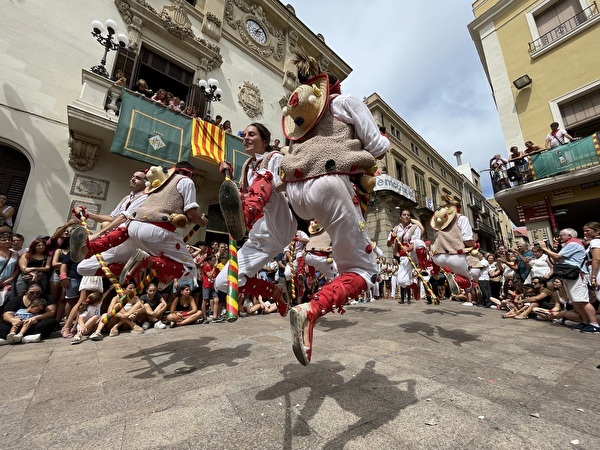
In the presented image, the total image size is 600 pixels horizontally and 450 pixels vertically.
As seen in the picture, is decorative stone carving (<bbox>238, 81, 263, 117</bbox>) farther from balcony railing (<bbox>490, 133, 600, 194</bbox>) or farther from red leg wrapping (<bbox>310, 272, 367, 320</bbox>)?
red leg wrapping (<bbox>310, 272, 367, 320</bbox>)

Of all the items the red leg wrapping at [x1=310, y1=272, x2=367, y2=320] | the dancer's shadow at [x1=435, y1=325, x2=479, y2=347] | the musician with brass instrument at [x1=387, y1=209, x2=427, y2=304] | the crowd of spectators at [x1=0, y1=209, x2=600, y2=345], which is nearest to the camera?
the red leg wrapping at [x1=310, y1=272, x2=367, y2=320]

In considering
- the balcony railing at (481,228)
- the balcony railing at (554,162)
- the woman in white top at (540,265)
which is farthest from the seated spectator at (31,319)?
the balcony railing at (481,228)

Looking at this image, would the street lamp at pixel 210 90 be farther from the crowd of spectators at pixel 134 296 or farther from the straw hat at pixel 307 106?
the straw hat at pixel 307 106

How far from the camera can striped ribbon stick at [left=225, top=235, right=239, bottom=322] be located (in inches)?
75.5

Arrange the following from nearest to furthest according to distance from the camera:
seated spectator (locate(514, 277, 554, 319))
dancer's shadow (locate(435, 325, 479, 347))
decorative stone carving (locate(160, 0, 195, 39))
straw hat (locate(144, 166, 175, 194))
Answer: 1. straw hat (locate(144, 166, 175, 194))
2. dancer's shadow (locate(435, 325, 479, 347))
3. seated spectator (locate(514, 277, 554, 319))
4. decorative stone carving (locate(160, 0, 195, 39))

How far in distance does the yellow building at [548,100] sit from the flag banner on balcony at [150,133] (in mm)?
13398

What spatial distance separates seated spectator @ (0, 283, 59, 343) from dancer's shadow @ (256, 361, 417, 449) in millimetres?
4656

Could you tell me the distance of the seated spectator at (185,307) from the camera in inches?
231

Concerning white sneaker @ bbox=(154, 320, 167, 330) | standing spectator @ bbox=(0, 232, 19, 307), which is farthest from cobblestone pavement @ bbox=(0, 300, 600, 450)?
standing spectator @ bbox=(0, 232, 19, 307)

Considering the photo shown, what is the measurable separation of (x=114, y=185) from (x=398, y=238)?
9.01 meters

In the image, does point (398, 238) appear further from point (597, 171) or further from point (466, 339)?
point (597, 171)

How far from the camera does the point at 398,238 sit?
629 cm

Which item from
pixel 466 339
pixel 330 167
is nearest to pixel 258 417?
pixel 330 167

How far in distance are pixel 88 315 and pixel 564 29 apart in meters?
20.3
